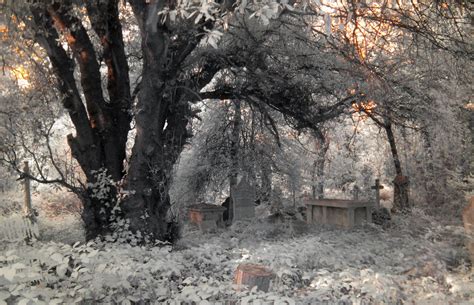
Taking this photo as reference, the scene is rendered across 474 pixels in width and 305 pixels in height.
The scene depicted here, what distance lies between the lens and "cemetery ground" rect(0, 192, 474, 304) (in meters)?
3.64

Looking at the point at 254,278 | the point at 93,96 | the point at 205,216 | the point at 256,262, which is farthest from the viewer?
the point at 205,216

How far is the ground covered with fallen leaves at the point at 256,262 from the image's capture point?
3.63 meters

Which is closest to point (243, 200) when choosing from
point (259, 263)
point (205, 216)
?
point (205, 216)

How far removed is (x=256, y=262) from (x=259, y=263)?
131 mm

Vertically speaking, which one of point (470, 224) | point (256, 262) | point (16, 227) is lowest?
point (256, 262)

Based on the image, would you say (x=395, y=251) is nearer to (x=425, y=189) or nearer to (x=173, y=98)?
(x=173, y=98)

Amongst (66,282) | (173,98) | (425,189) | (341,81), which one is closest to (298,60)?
(341,81)

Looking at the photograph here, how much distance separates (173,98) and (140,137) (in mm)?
1008

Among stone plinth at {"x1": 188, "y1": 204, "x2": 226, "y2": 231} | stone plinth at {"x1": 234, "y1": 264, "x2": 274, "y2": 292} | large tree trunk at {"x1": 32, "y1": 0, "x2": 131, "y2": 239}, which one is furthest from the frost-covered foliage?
stone plinth at {"x1": 234, "y1": 264, "x2": 274, "y2": 292}

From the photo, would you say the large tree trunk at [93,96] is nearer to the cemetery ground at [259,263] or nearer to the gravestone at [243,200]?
the cemetery ground at [259,263]

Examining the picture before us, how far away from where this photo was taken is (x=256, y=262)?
6230 millimetres

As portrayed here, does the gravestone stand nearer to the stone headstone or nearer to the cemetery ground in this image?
the stone headstone

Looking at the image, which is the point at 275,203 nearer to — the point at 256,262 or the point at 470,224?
the point at 470,224

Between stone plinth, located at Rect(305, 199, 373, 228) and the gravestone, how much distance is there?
175 centimetres
